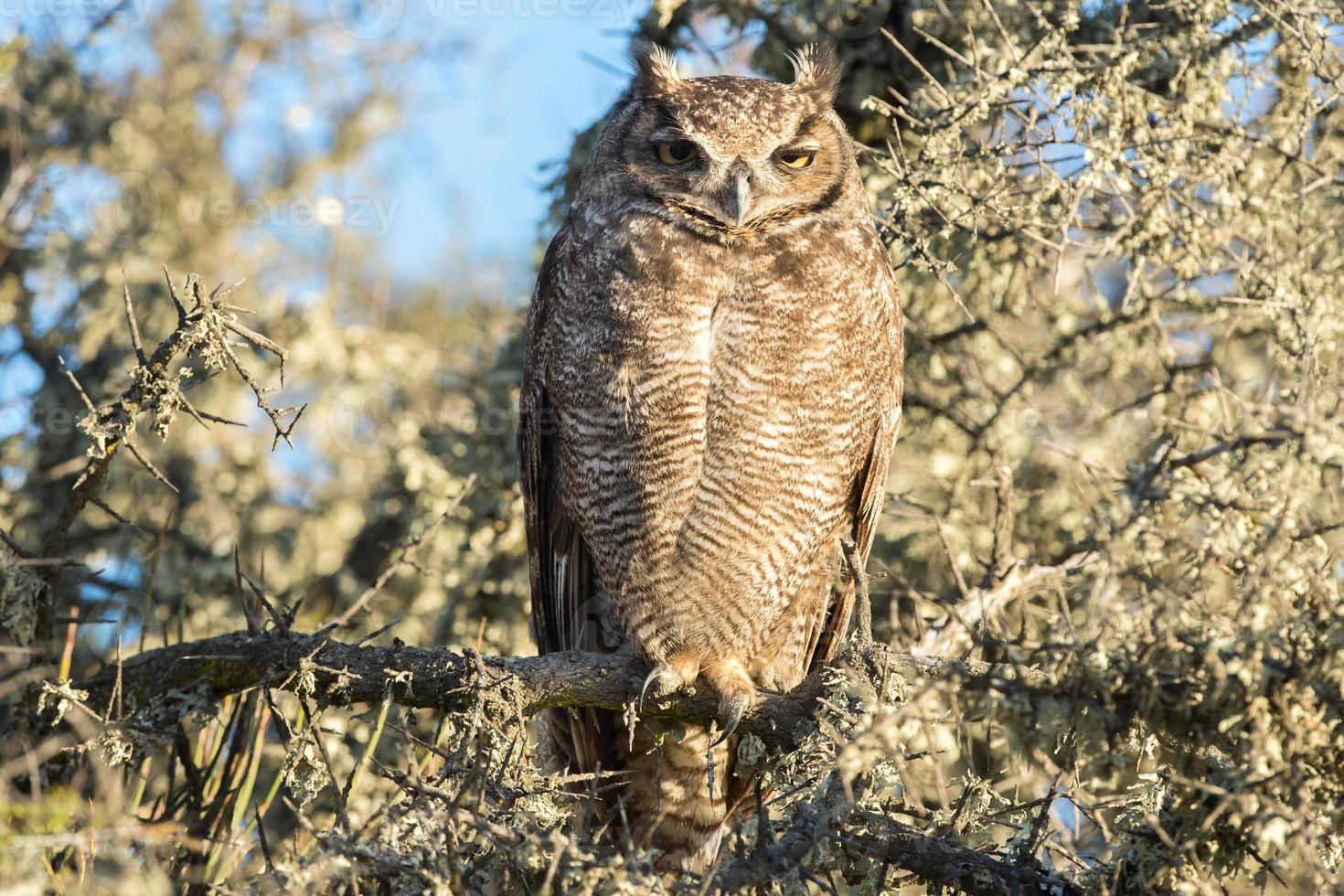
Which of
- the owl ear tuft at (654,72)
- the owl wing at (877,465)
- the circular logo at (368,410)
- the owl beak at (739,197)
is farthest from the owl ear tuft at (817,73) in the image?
the circular logo at (368,410)

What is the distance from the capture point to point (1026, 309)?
5426mm

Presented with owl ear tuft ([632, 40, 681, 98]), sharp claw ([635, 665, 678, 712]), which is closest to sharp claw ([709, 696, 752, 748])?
sharp claw ([635, 665, 678, 712])

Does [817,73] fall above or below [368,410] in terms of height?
above

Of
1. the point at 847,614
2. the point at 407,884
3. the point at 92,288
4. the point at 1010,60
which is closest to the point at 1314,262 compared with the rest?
the point at 1010,60

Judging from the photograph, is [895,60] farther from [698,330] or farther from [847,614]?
[847,614]

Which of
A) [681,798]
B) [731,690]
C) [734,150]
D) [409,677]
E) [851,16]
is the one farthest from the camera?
[851,16]

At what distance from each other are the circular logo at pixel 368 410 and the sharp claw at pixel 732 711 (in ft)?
9.69

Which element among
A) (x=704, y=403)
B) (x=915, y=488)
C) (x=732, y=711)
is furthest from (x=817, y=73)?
(x=732, y=711)

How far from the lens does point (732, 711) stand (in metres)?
3.61

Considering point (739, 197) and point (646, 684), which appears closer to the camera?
point (646, 684)

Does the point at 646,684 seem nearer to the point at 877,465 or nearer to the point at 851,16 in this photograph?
the point at 877,465

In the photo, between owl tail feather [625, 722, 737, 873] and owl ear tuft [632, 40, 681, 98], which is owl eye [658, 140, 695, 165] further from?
owl tail feather [625, 722, 737, 873]

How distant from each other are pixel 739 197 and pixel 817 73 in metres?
0.81

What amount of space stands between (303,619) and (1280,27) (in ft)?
14.1
